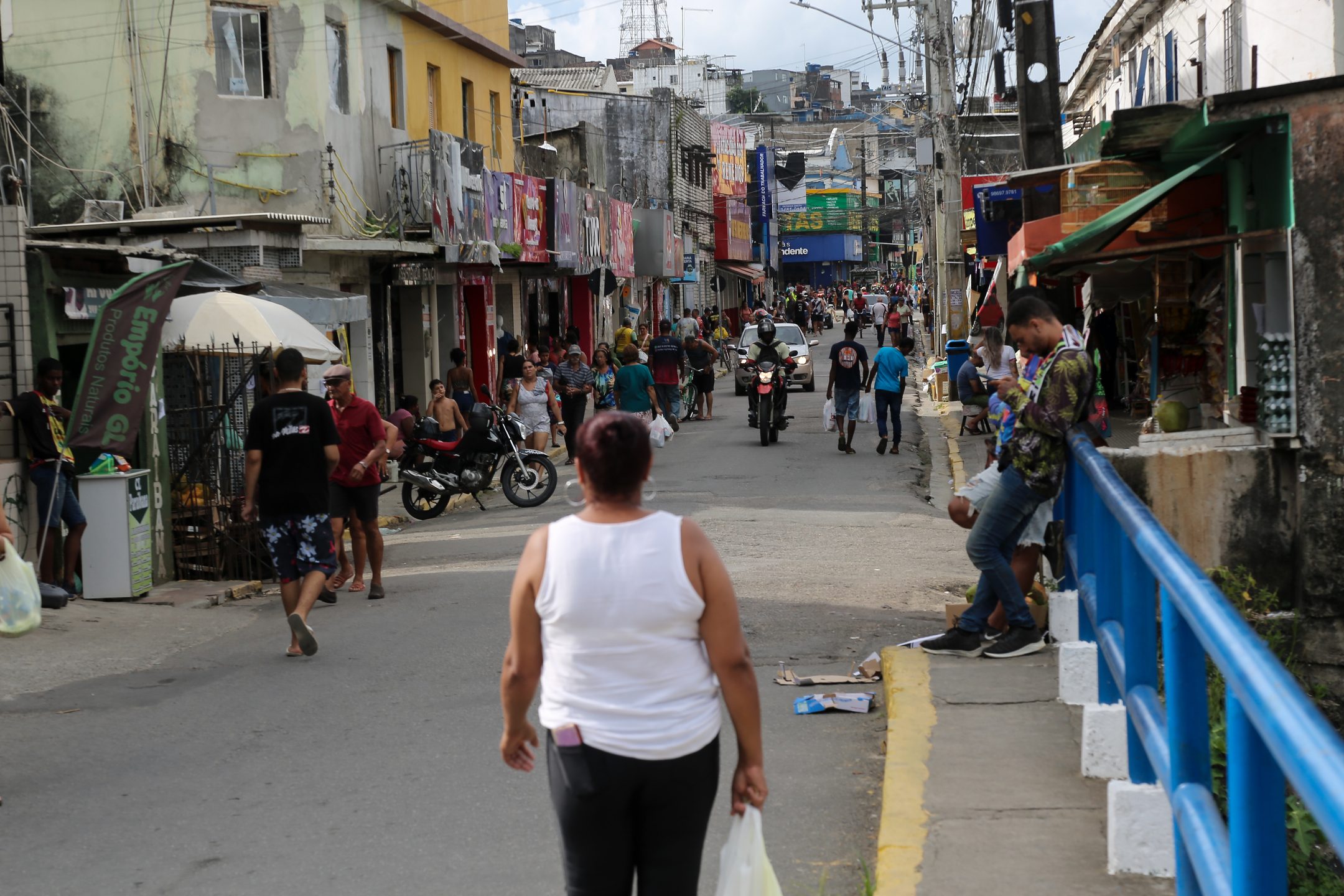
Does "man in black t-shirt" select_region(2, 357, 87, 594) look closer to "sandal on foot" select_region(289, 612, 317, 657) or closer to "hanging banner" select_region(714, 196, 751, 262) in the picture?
"sandal on foot" select_region(289, 612, 317, 657)

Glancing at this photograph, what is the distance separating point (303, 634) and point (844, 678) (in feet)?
10.6

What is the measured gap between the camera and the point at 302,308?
15445 millimetres

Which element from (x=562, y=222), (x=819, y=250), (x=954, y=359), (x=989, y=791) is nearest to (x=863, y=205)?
(x=819, y=250)

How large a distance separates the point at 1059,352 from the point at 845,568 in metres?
4.95

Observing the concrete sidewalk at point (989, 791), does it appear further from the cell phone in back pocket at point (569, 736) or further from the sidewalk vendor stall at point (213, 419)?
the sidewalk vendor stall at point (213, 419)

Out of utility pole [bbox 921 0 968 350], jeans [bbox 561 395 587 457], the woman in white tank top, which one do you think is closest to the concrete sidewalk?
the woman in white tank top

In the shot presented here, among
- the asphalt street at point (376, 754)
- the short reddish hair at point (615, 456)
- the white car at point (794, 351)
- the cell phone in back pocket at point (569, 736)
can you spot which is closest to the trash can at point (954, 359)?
the white car at point (794, 351)

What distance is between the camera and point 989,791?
16.8 feet

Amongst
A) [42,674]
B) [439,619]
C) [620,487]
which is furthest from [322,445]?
[620,487]

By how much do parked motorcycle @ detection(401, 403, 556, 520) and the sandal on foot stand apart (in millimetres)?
7392

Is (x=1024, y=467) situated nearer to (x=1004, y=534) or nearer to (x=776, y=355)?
(x=1004, y=534)

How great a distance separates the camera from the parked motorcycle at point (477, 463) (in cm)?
1578

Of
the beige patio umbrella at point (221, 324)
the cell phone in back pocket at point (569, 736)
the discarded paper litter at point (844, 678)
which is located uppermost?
the beige patio umbrella at point (221, 324)

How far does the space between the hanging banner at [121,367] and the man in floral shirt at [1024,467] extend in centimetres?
619
